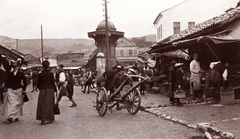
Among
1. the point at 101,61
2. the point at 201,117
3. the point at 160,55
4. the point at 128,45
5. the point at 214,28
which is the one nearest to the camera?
the point at 201,117

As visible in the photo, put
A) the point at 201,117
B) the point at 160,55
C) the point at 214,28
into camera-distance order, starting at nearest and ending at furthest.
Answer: the point at 201,117, the point at 214,28, the point at 160,55

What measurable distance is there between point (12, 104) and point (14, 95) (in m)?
0.27

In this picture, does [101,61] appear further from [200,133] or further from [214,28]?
[200,133]

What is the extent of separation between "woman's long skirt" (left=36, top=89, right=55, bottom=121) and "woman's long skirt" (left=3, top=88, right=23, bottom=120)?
0.92 m

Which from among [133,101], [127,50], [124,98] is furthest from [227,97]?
[127,50]

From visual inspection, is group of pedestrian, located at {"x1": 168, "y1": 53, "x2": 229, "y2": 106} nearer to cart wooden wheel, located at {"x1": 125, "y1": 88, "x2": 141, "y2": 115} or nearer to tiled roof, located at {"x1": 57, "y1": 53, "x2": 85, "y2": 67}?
cart wooden wheel, located at {"x1": 125, "y1": 88, "x2": 141, "y2": 115}

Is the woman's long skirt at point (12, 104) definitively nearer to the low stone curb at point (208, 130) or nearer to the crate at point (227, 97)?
the low stone curb at point (208, 130)

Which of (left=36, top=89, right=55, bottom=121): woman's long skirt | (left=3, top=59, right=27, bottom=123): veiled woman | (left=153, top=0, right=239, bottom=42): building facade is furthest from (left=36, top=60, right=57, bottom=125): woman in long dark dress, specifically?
(left=153, top=0, right=239, bottom=42): building facade

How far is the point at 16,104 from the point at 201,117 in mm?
5401

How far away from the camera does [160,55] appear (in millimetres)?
18844

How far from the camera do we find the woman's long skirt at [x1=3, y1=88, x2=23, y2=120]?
8.84 m

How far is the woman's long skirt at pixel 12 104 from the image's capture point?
8.84 meters

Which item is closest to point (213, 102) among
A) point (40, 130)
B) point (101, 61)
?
point (40, 130)

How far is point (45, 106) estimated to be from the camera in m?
8.41
